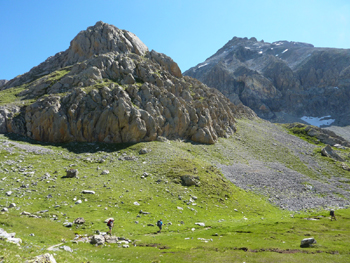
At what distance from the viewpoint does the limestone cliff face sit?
6912cm

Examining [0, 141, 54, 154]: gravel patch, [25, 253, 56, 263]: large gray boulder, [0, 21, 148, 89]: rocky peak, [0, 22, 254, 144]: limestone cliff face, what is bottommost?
[25, 253, 56, 263]: large gray boulder

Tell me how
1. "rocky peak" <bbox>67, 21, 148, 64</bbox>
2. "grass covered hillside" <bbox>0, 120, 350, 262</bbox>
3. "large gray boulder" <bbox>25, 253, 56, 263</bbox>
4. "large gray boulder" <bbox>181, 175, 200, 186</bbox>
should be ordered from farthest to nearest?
"rocky peak" <bbox>67, 21, 148, 64</bbox>
"large gray boulder" <bbox>181, 175, 200, 186</bbox>
"grass covered hillside" <bbox>0, 120, 350, 262</bbox>
"large gray boulder" <bbox>25, 253, 56, 263</bbox>

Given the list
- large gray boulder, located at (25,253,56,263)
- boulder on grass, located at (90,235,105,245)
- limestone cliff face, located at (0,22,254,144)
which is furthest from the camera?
limestone cliff face, located at (0,22,254,144)

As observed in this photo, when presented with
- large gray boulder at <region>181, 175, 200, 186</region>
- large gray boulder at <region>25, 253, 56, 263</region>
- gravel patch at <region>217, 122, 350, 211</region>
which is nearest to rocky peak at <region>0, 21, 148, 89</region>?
large gray boulder at <region>181, 175, 200, 186</region>

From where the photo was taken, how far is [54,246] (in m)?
22.9

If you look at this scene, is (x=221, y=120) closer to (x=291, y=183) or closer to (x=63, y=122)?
(x=291, y=183)

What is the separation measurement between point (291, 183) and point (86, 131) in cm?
6743

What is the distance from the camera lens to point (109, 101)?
75.7 m

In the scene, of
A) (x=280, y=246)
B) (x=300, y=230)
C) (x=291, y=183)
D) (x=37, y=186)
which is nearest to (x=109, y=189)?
(x=37, y=186)

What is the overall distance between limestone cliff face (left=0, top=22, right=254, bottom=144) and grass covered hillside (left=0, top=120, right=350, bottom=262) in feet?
21.0

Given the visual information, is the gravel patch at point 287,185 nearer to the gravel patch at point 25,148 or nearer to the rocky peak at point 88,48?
the gravel patch at point 25,148

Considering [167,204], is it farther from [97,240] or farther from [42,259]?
[42,259]

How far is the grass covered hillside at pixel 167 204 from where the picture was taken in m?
23.7

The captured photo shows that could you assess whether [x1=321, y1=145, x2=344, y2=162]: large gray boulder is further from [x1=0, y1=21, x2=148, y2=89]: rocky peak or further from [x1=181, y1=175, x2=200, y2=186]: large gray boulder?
[x1=0, y1=21, x2=148, y2=89]: rocky peak
